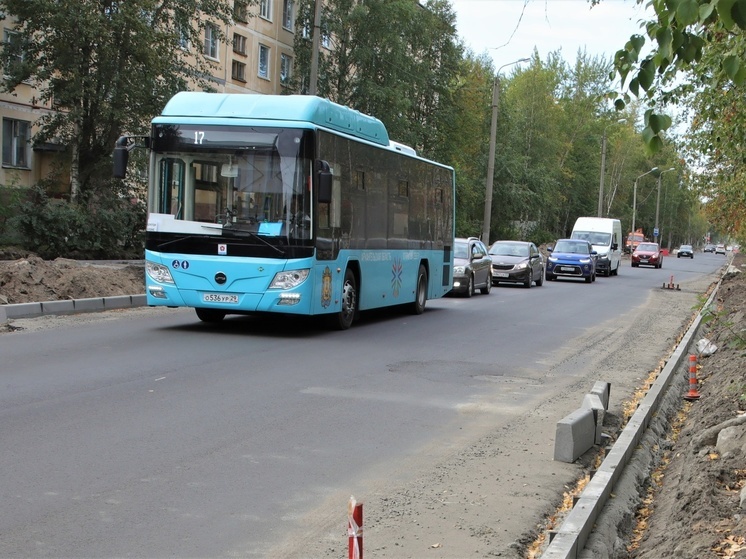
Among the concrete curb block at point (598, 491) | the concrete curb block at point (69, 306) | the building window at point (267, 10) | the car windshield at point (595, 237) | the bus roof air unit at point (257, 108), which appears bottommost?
the concrete curb block at point (69, 306)

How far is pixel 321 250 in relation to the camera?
48.6ft

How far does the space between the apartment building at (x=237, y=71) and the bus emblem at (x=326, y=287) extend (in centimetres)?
2553

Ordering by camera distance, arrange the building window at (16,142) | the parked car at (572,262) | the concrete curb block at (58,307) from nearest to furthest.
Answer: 1. the concrete curb block at (58,307)
2. the building window at (16,142)
3. the parked car at (572,262)

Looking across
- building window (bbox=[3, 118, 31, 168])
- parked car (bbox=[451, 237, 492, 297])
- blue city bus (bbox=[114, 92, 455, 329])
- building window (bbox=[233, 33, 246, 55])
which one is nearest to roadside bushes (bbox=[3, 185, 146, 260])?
building window (bbox=[3, 118, 31, 168])

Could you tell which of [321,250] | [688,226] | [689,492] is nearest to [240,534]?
[689,492]

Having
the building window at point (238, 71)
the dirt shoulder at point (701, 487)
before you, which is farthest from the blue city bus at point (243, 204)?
the building window at point (238, 71)

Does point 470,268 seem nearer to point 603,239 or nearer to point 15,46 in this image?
point 15,46

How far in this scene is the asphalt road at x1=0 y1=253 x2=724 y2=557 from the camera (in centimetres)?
543

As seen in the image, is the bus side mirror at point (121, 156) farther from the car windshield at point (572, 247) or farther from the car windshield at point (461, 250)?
the car windshield at point (572, 247)

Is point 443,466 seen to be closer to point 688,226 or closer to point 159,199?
point 159,199

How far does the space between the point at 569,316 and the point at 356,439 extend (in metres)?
14.9

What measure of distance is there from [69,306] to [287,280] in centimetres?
533

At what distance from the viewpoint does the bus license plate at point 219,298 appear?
14578 millimetres

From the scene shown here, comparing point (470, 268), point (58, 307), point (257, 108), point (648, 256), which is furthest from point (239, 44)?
point (257, 108)
